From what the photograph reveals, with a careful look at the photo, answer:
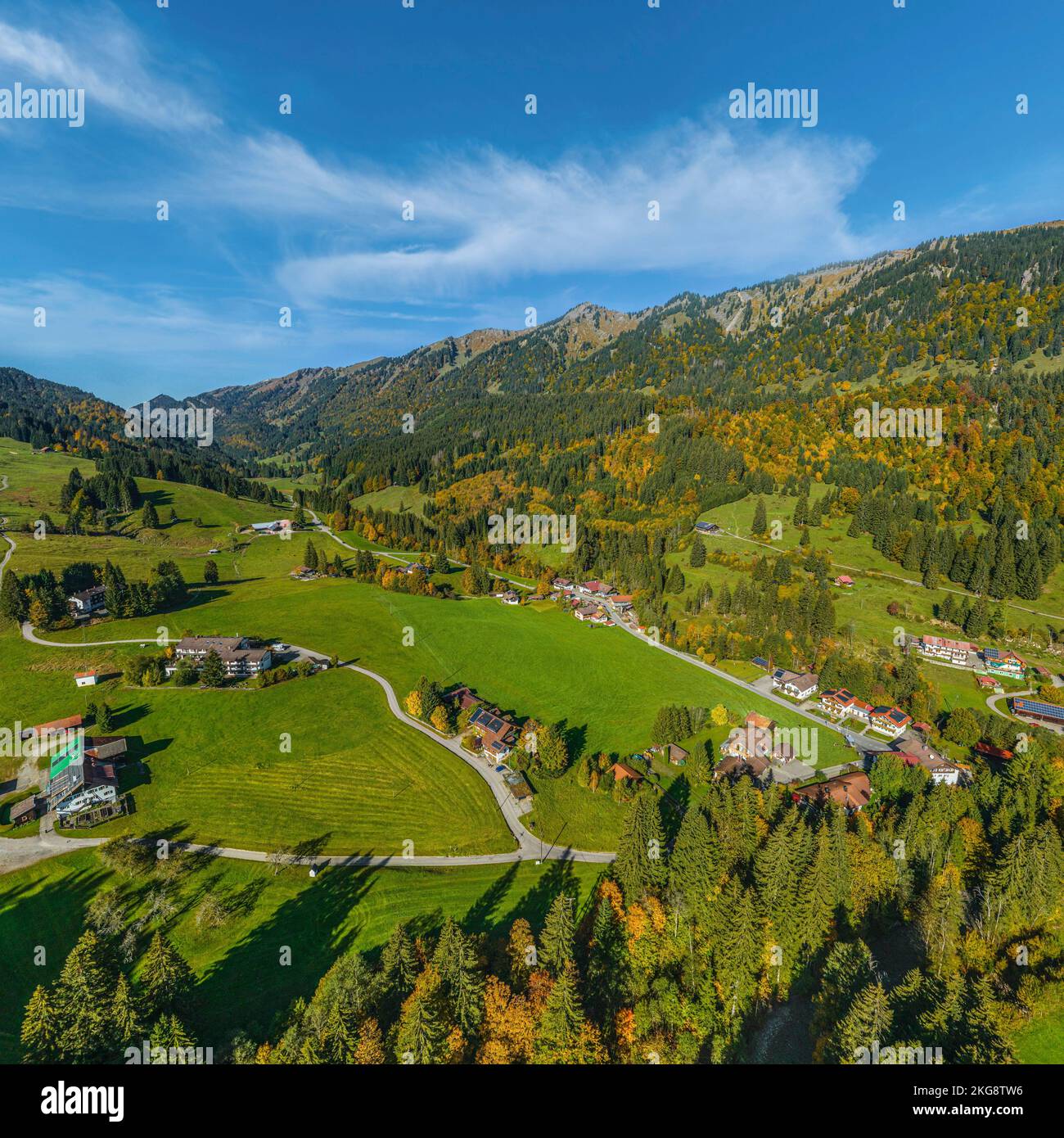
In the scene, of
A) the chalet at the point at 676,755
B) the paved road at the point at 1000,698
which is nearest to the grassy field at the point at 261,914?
the chalet at the point at 676,755

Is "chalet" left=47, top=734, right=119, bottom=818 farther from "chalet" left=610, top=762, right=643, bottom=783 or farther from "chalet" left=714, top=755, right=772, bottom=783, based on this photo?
"chalet" left=714, top=755, right=772, bottom=783

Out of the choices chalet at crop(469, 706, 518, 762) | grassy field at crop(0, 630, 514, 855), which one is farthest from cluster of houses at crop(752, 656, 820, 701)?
grassy field at crop(0, 630, 514, 855)

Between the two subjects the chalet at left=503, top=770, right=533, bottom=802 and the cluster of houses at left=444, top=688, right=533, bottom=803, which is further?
the cluster of houses at left=444, top=688, right=533, bottom=803

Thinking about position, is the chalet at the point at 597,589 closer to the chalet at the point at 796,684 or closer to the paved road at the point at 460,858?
the chalet at the point at 796,684

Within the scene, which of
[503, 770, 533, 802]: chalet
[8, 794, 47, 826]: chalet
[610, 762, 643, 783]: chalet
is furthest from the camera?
[610, 762, 643, 783]: chalet

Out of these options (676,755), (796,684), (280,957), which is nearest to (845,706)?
(796,684)

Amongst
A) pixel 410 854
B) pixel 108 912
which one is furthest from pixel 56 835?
pixel 410 854
